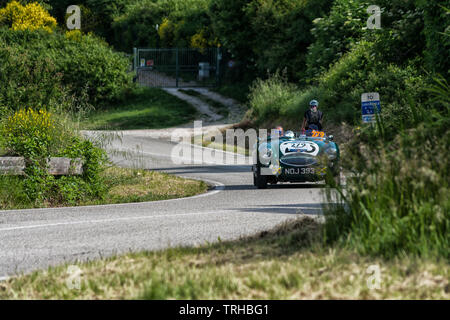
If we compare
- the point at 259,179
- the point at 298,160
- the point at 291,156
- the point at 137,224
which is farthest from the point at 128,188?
the point at 137,224

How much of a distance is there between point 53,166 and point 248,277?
27.9 ft

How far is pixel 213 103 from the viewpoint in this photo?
149 feet

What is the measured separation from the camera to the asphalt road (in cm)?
878

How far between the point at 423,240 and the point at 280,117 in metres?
27.1

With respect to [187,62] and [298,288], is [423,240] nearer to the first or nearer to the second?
[298,288]

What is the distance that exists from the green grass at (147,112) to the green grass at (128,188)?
1834 cm

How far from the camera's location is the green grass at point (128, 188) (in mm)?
13492

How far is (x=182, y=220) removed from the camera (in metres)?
11.4

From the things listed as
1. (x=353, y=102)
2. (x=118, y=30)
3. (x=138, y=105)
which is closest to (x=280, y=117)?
(x=353, y=102)

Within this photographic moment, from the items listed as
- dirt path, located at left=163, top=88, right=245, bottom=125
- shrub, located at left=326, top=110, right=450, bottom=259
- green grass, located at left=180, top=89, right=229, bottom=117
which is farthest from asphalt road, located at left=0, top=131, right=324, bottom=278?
green grass, located at left=180, top=89, right=229, bottom=117

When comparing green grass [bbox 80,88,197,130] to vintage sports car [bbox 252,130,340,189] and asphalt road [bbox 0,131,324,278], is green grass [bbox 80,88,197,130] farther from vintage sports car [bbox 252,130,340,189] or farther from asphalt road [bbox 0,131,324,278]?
asphalt road [bbox 0,131,324,278]

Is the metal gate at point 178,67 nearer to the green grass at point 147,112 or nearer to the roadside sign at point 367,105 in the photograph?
the green grass at point 147,112

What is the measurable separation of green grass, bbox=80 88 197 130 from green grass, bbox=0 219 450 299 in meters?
30.4

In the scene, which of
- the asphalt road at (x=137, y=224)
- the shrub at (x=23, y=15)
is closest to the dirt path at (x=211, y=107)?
the shrub at (x=23, y=15)
